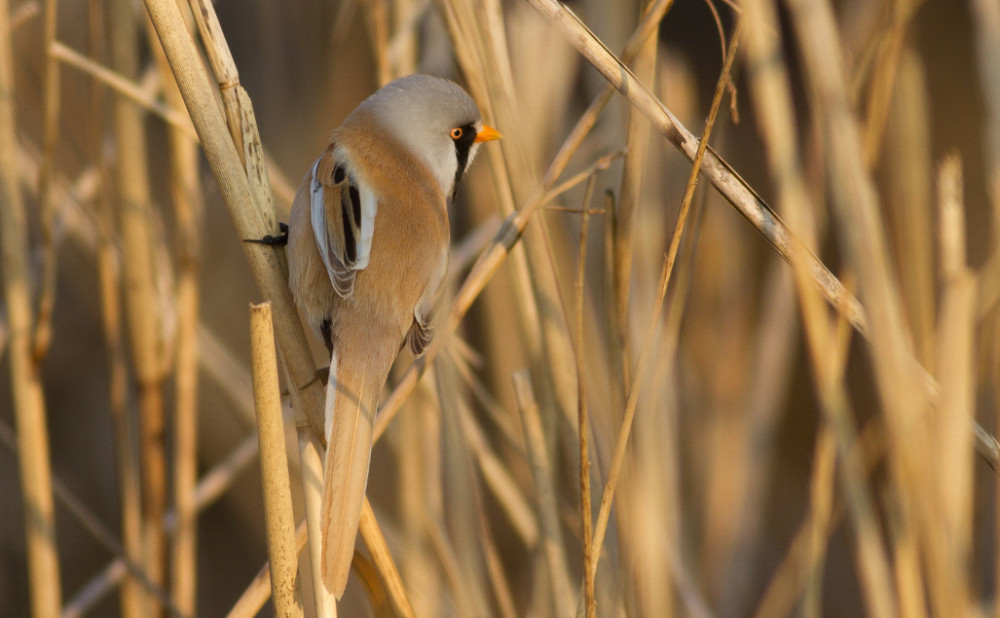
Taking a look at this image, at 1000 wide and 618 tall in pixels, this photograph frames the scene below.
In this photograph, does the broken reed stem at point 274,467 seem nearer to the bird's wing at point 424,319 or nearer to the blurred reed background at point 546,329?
the blurred reed background at point 546,329

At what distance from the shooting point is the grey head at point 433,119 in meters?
1.57

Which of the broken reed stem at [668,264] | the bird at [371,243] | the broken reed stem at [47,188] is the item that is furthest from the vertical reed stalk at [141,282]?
the broken reed stem at [668,264]

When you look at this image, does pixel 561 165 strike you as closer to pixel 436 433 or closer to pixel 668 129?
pixel 668 129

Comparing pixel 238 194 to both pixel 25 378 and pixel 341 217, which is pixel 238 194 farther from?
pixel 25 378

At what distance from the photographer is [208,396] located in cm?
271

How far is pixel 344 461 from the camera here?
1.08 metres

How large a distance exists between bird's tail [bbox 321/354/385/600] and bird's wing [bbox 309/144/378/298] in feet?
0.53

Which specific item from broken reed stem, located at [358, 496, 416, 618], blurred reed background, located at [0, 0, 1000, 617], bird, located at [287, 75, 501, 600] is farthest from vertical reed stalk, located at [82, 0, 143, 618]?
broken reed stem, located at [358, 496, 416, 618]

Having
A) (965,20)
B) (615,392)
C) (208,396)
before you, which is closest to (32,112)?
(208,396)

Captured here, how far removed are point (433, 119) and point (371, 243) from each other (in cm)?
37

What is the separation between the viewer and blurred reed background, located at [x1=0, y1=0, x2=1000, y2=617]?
987mm

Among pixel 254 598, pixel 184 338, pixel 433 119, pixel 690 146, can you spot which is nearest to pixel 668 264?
pixel 690 146

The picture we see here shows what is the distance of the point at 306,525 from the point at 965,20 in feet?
11.0

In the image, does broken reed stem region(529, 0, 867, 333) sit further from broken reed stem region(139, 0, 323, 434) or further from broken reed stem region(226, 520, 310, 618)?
broken reed stem region(226, 520, 310, 618)
